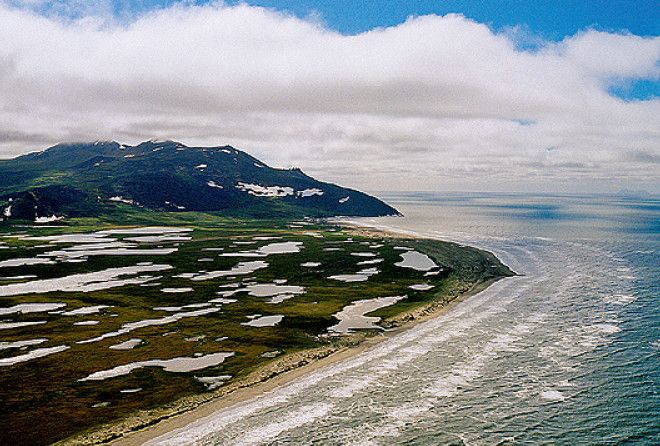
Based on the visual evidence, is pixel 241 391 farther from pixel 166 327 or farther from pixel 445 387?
pixel 166 327

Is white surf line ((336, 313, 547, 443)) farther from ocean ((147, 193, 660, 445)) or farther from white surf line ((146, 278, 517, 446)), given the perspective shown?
white surf line ((146, 278, 517, 446))

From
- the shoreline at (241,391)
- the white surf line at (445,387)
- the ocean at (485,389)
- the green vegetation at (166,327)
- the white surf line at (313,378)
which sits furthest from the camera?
the green vegetation at (166,327)

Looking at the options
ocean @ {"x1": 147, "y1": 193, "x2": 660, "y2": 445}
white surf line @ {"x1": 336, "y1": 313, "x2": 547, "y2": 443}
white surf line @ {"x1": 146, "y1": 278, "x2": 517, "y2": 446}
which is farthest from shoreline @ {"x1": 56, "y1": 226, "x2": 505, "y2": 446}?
white surf line @ {"x1": 336, "y1": 313, "x2": 547, "y2": 443}

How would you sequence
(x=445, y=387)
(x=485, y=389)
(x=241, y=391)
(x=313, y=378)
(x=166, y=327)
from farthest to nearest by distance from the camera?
1. (x=166, y=327)
2. (x=313, y=378)
3. (x=241, y=391)
4. (x=445, y=387)
5. (x=485, y=389)

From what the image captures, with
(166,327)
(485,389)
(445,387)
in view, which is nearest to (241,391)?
(445,387)

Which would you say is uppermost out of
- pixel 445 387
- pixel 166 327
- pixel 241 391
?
pixel 166 327

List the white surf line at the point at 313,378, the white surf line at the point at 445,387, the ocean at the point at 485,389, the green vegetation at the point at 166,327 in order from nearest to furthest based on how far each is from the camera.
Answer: the ocean at the point at 485,389
the white surf line at the point at 313,378
the white surf line at the point at 445,387
the green vegetation at the point at 166,327

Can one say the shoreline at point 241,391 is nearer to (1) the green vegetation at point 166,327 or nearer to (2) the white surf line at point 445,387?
(1) the green vegetation at point 166,327

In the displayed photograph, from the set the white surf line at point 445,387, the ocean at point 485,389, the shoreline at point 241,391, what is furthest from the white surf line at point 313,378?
the white surf line at point 445,387
